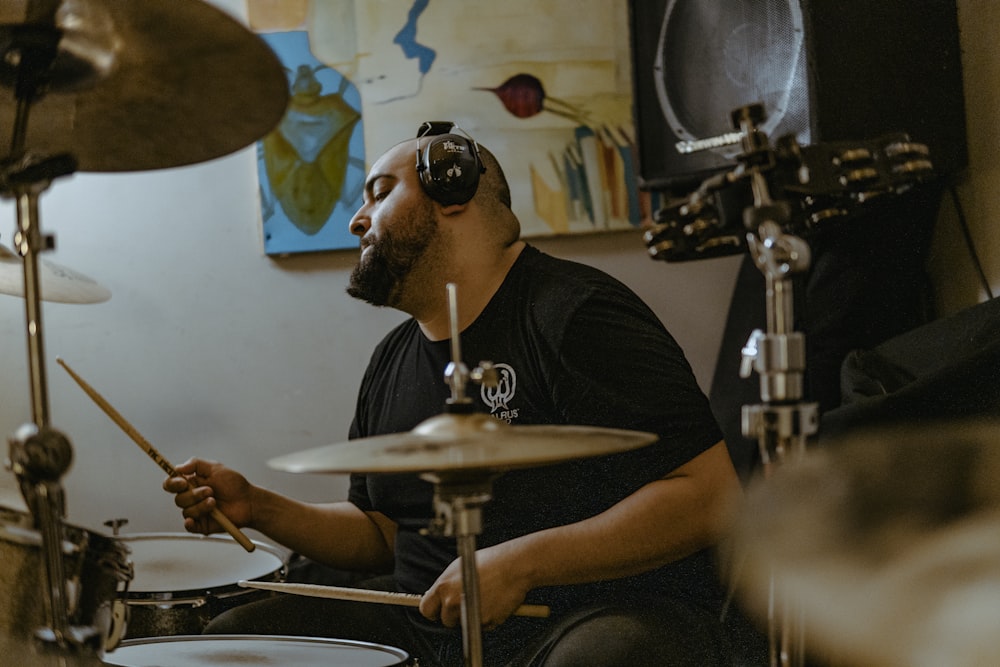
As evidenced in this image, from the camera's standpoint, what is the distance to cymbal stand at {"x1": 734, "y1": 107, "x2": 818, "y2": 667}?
94 centimetres

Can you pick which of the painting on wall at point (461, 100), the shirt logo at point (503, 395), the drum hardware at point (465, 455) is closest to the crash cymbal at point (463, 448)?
the drum hardware at point (465, 455)

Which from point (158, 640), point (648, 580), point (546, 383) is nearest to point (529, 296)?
point (546, 383)

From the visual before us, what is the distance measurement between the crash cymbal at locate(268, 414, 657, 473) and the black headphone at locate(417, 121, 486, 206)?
0.81 metres

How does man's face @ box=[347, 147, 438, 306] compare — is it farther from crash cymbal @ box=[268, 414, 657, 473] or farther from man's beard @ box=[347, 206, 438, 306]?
crash cymbal @ box=[268, 414, 657, 473]

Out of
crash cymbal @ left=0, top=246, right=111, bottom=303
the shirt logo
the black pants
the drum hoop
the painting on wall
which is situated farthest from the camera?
the painting on wall

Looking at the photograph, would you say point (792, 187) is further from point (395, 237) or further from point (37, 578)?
point (395, 237)

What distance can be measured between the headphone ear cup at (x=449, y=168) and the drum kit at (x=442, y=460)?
605 millimetres

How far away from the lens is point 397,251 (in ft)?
6.16

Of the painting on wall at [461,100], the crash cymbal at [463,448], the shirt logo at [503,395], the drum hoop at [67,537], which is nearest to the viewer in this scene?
Answer: the crash cymbal at [463,448]

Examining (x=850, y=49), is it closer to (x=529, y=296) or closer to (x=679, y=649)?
(x=529, y=296)

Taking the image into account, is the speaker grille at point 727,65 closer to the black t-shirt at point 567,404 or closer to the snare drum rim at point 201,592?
the black t-shirt at point 567,404

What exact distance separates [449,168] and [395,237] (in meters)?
0.19

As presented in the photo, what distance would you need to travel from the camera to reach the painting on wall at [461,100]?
2.50m

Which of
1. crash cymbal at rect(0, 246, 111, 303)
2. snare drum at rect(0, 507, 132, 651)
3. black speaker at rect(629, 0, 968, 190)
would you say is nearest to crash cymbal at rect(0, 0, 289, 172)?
crash cymbal at rect(0, 246, 111, 303)
